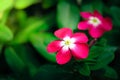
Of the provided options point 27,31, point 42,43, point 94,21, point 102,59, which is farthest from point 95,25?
point 27,31

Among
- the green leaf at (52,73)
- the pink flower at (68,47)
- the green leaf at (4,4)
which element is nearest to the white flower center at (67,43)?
the pink flower at (68,47)

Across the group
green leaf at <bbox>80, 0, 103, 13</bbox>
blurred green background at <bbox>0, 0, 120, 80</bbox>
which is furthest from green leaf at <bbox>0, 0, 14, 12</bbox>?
green leaf at <bbox>80, 0, 103, 13</bbox>

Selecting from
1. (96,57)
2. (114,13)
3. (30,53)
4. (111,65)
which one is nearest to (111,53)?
(96,57)

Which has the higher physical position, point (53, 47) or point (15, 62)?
point (53, 47)

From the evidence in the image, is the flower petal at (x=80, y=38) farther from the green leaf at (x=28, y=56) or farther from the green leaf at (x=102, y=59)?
the green leaf at (x=28, y=56)

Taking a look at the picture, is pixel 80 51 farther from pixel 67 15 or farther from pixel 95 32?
pixel 67 15

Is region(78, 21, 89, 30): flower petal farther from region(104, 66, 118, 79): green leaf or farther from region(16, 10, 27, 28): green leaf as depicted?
region(16, 10, 27, 28): green leaf
